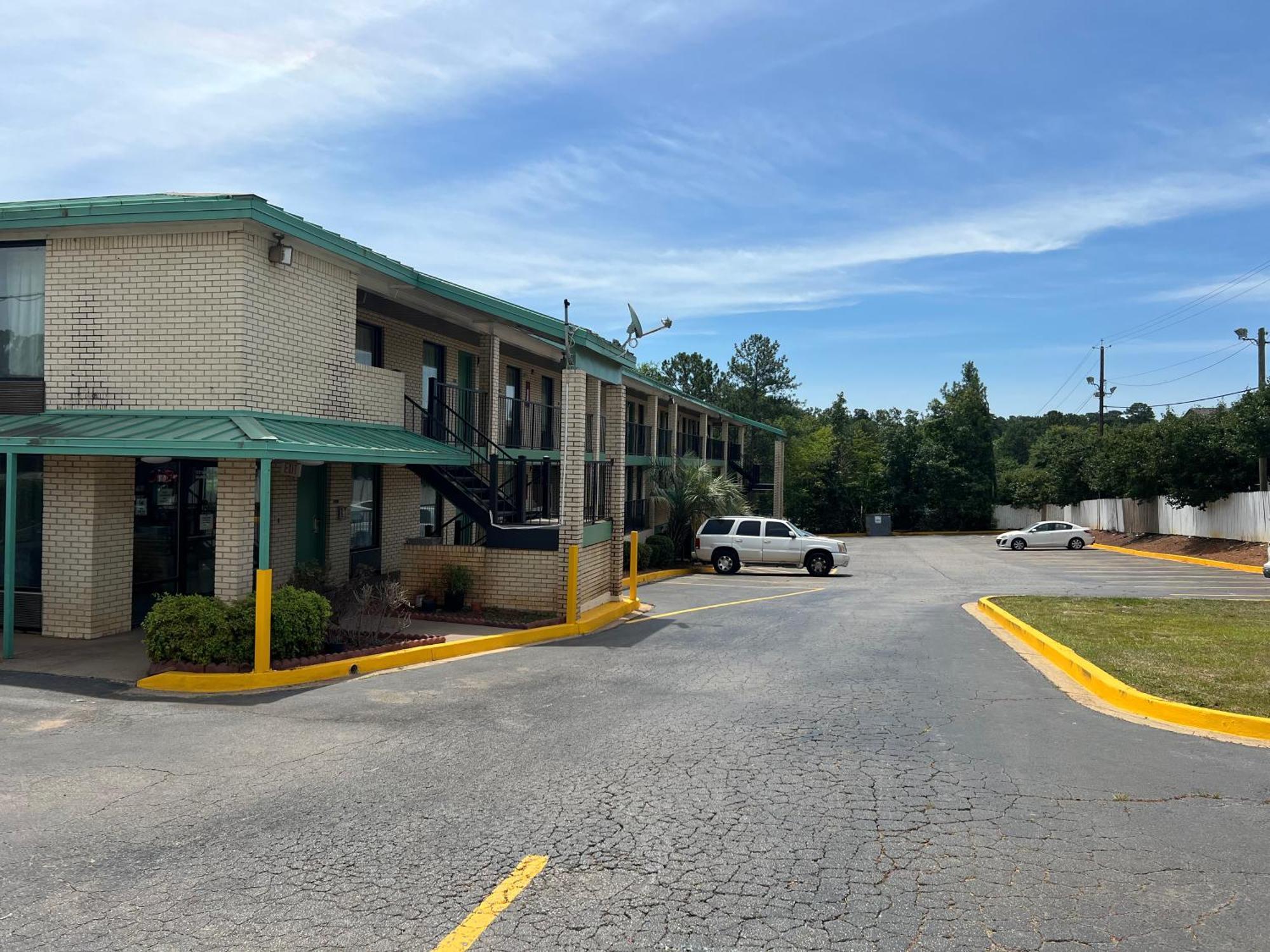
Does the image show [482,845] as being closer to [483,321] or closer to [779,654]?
[779,654]

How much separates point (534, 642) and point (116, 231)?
748 centimetres

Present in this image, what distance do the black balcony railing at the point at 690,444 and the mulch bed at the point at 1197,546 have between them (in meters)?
18.0

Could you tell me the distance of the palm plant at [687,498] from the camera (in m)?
27.5

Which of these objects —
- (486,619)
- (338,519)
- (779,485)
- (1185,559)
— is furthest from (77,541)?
(779,485)

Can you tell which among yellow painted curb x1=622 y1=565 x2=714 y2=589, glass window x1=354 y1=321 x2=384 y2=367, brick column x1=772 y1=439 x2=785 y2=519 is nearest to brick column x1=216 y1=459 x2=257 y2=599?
glass window x1=354 y1=321 x2=384 y2=367

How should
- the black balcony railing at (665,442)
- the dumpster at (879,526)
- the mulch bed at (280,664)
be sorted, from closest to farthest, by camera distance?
the mulch bed at (280,664) → the black balcony railing at (665,442) → the dumpster at (879,526)

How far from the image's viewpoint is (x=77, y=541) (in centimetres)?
1151

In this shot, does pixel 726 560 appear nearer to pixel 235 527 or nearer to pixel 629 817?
pixel 235 527

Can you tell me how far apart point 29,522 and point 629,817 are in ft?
33.6

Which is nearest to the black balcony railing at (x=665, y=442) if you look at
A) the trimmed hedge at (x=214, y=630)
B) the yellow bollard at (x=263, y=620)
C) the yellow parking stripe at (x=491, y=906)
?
the trimmed hedge at (x=214, y=630)

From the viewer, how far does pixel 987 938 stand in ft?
13.6

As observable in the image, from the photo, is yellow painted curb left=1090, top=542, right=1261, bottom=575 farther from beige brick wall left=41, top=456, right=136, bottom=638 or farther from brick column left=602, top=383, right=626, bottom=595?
beige brick wall left=41, top=456, right=136, bottom=638

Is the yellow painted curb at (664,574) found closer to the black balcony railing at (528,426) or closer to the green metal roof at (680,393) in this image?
the black balcony railing at (528,426)

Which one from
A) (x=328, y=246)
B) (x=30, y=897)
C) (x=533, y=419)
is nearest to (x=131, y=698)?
(x=30, y=897)
